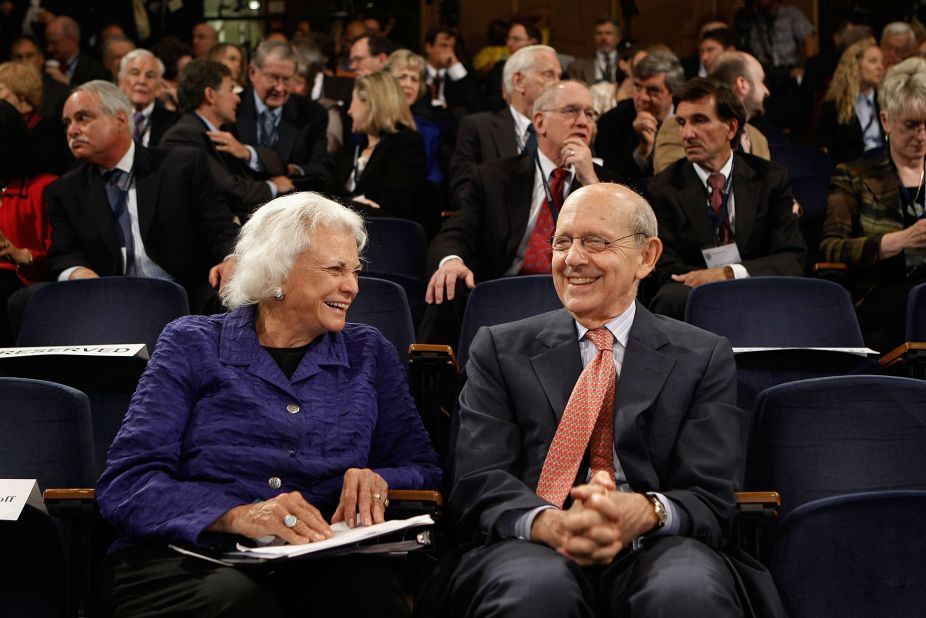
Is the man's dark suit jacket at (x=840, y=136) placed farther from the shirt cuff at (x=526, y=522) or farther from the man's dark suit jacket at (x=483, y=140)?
the shirt cuff at (x=526, y=522)

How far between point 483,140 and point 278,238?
2.93 metres

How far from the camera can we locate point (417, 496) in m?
2.32

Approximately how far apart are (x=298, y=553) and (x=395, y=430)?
51 centimetres

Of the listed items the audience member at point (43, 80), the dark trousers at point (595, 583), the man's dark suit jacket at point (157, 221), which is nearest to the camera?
the dark trousers at point (595, 583)

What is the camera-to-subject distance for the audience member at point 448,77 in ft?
25.6

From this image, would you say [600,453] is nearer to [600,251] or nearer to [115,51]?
[600,251]

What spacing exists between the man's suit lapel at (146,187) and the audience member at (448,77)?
371 centimetres

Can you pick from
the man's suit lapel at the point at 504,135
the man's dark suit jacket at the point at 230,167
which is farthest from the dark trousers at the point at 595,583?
the man's suit lapel at the point at 504,135

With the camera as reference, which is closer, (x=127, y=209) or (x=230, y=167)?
(x=127, y=209)

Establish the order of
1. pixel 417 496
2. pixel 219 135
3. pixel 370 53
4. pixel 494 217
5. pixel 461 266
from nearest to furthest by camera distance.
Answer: pixel 417 496 → pixel 461 266 → pixel 494 217 → pixel 219 135 → pixel 370 53

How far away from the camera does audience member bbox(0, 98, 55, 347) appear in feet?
14.2

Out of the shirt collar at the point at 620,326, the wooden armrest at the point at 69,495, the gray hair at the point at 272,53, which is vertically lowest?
the wooden armrest at the point at 69,495

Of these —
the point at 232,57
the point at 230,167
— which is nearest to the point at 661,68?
the point at 230,167

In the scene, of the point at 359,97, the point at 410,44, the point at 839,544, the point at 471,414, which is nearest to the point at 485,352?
the point at 471,414
